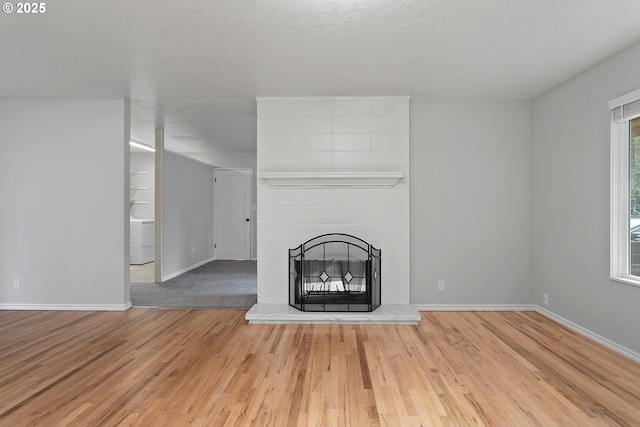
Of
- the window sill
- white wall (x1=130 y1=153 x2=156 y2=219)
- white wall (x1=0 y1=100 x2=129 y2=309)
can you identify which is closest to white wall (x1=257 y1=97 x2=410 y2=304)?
white wall (x1=0 y1=100 x2=129 y2=309)

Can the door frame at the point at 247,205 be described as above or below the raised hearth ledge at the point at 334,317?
above

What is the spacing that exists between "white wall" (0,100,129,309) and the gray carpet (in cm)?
64

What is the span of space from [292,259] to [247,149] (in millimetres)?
4752

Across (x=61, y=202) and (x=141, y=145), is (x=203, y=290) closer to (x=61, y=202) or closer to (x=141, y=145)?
(x=61, y=202)

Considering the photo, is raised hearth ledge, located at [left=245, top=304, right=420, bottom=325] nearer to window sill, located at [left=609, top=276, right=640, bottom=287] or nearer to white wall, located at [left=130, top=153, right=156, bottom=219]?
window sill, located at [left=609, top=276, right=640, bottom=287]

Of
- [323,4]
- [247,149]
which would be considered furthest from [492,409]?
[247,149]

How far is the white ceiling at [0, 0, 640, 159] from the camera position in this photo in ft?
8.26

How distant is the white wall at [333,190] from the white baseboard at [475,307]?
302 mm

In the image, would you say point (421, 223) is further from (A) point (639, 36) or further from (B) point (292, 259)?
(A) point (639, 36)

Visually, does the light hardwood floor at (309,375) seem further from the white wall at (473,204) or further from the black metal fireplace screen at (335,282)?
the white wall at (473,204)

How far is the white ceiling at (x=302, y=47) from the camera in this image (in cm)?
252

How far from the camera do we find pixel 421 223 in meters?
4.51

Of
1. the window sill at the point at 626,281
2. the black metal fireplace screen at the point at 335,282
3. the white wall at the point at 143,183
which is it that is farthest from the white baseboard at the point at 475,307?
the white wall at the point at 143,183

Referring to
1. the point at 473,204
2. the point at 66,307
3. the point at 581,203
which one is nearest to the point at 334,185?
the point at 473,204
